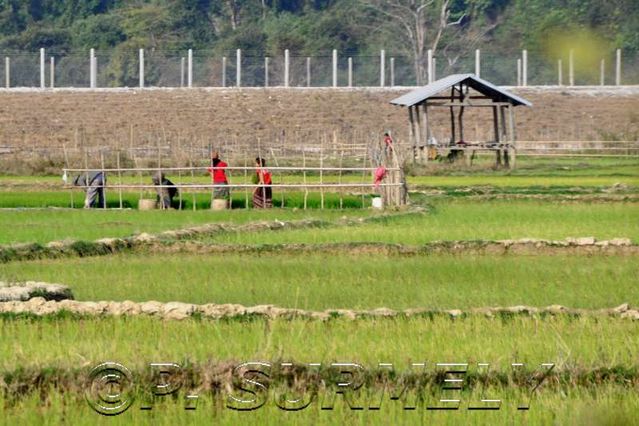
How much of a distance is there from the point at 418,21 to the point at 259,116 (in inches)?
571

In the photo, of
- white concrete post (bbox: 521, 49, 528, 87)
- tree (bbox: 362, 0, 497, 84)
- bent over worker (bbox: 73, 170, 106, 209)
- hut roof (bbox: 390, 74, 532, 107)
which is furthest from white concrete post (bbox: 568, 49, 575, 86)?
bent over worker (bbox: 73, 170, 106, 209)

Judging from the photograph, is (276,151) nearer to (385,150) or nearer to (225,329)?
(385,150)

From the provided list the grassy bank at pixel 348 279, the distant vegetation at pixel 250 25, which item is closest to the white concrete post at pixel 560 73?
the distant vegetation at pixel 250 25

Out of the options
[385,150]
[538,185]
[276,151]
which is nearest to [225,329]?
[385,150]

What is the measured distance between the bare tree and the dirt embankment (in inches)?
388

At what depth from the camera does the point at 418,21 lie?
6262 centimetres

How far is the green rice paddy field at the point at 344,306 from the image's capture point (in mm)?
8141

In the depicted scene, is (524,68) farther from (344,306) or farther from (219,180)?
(344,306)

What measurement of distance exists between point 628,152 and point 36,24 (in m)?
34.5

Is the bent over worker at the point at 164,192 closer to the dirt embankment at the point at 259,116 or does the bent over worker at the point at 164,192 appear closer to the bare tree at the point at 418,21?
the dirt embankment at the point at 259,116

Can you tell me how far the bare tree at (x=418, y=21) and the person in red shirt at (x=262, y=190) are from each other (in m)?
36.0

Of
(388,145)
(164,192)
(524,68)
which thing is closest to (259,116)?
(524,68)

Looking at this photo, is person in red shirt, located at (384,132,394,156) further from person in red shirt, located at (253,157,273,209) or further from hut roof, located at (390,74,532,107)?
hut roof, located at (390,74,532,107)

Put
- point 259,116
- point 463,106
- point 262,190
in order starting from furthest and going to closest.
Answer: point 259,116, point 463,106, point 262,190
